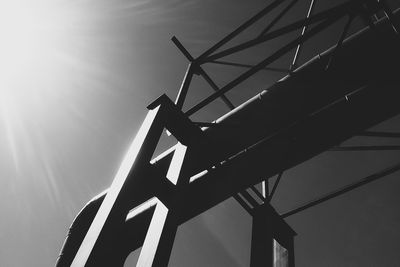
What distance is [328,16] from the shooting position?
11.3 feet

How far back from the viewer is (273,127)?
420 centimetres

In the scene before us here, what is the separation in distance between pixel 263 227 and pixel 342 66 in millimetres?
2513

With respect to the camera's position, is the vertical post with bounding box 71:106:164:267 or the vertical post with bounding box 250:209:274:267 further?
the vertical post with bounding box 250:209:274:267

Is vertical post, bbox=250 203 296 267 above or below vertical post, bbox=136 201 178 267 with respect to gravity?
below

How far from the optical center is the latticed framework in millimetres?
2832

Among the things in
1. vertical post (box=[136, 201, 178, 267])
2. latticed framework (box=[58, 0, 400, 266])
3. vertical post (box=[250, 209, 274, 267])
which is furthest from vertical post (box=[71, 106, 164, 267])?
vertical post (box=[250, 209, 274, 267])

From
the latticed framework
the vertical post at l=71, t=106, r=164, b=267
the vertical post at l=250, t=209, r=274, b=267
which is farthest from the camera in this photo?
the vertical post at l=250, t=209, r=274, b=267

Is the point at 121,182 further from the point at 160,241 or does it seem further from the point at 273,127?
the point at 273,127

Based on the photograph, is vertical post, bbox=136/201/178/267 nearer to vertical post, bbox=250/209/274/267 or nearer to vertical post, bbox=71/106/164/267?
vertical post, bbox=71/106/164/267

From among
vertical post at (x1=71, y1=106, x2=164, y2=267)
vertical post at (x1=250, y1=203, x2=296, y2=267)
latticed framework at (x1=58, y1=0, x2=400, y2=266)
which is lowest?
vertical post at (x1=250, y1=203, x2=296, y2=267)

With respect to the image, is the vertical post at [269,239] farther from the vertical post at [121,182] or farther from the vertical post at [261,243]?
the vertical post at [121,182]

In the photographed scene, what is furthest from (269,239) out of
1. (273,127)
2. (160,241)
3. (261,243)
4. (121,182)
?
(121,182)

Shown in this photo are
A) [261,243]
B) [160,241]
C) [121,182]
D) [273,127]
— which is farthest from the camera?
[261,243]

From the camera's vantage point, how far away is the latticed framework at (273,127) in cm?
283
